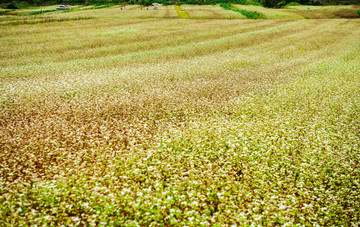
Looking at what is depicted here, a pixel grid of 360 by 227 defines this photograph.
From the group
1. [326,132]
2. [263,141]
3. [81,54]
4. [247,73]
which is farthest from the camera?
[81,54]

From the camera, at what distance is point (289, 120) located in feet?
37.9

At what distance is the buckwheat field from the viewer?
6.46m

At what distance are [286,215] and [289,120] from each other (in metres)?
6.26

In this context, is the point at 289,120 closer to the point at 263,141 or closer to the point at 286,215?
the point at 263,141

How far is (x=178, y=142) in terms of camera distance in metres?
9.60

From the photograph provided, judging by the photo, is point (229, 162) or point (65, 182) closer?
point (65, 182)

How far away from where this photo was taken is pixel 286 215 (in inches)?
249

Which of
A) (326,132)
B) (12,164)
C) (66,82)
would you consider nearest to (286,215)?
(326,132)

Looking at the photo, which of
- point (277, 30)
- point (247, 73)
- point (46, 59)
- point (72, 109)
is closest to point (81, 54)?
point (46, 59)

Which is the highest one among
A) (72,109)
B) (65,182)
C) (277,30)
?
(277,30)

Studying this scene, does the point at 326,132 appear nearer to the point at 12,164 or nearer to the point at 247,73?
the point at 247,73

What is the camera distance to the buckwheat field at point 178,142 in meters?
6.46

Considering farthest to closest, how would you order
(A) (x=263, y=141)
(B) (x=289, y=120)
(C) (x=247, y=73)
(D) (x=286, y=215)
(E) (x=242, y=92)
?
(C) (x=247, y=73) → (E) (x=242, y=92) → (B) (x=289, y=120) → (A) (x=263, y=141) → (D) (x=286, y=215)

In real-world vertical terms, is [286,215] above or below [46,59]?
below
